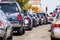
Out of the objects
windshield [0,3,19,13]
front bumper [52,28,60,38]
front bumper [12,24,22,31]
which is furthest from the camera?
windshield [0,3,19,13]

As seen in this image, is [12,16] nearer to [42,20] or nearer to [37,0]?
→ [42,20]

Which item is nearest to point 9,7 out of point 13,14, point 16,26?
point 13,14

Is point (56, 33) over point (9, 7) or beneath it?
beneath

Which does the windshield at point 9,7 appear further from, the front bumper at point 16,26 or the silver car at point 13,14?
the front bumper at point 16,26

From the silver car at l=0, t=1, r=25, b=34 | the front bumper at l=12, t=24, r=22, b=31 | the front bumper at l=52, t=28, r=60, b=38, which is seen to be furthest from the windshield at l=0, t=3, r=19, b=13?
the front bumper at l=52, t=28, r=60, b=38

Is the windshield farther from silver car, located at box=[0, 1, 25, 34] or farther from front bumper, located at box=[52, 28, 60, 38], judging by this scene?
front bumper, located at box=[52, 28, 60, 38]

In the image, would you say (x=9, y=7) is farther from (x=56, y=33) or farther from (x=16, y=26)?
(x=56, y=33)

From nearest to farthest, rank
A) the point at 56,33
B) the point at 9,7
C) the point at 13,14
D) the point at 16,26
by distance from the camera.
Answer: the point at 56,33
the point at 16,26
the point at 13,14
the point at 9,7

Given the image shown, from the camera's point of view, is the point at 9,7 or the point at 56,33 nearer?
the point at 56,33

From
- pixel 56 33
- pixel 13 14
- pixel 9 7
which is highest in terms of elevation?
pixel 9 7

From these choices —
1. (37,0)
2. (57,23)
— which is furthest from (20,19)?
(37,0)

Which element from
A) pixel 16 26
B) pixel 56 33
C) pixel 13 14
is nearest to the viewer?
pixel 56 33

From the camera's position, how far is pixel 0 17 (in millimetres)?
11953

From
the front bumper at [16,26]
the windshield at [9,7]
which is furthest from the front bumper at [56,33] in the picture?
the windshield at [9,7]
